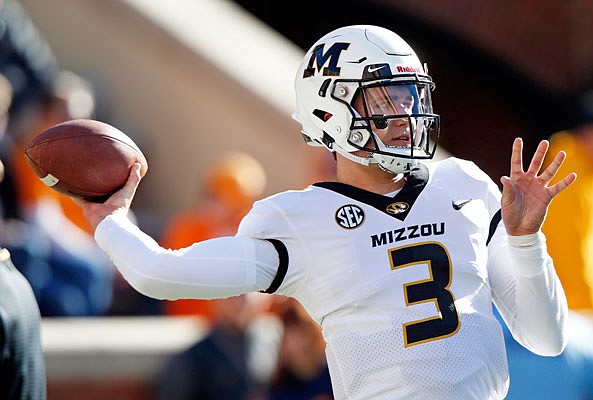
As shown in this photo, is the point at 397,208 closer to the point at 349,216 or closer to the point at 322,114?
the point at 349,216

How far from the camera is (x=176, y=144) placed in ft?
29.6

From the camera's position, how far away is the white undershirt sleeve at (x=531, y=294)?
3.36 meters

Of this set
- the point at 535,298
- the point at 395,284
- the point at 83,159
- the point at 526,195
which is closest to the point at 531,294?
the point at 535,298

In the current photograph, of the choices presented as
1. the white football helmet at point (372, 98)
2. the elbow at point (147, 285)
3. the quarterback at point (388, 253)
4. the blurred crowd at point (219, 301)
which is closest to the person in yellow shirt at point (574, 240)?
the blurred crowd at point (219, 301)

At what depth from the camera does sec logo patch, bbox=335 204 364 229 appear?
11.1ft

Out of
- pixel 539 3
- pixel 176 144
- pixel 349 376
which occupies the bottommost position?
pixel 176 144

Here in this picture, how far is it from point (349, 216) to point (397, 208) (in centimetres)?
14

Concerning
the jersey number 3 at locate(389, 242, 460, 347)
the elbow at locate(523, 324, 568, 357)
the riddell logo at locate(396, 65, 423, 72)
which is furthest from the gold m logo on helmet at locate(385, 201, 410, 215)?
the elbow at locate(523, 324, 568, 357)

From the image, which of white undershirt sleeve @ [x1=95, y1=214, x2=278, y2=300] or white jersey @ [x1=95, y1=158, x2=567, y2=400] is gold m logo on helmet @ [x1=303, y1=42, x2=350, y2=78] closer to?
white jersey @ [x1=95, y1=158, x2=567, y2=400]

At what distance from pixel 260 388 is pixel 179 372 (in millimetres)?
439

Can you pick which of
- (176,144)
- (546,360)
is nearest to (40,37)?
(176,144)

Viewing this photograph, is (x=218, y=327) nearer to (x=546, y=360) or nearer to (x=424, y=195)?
(x=546, y=360)

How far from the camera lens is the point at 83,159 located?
11.4 ft

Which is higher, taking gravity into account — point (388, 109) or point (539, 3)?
point (388, 109)
